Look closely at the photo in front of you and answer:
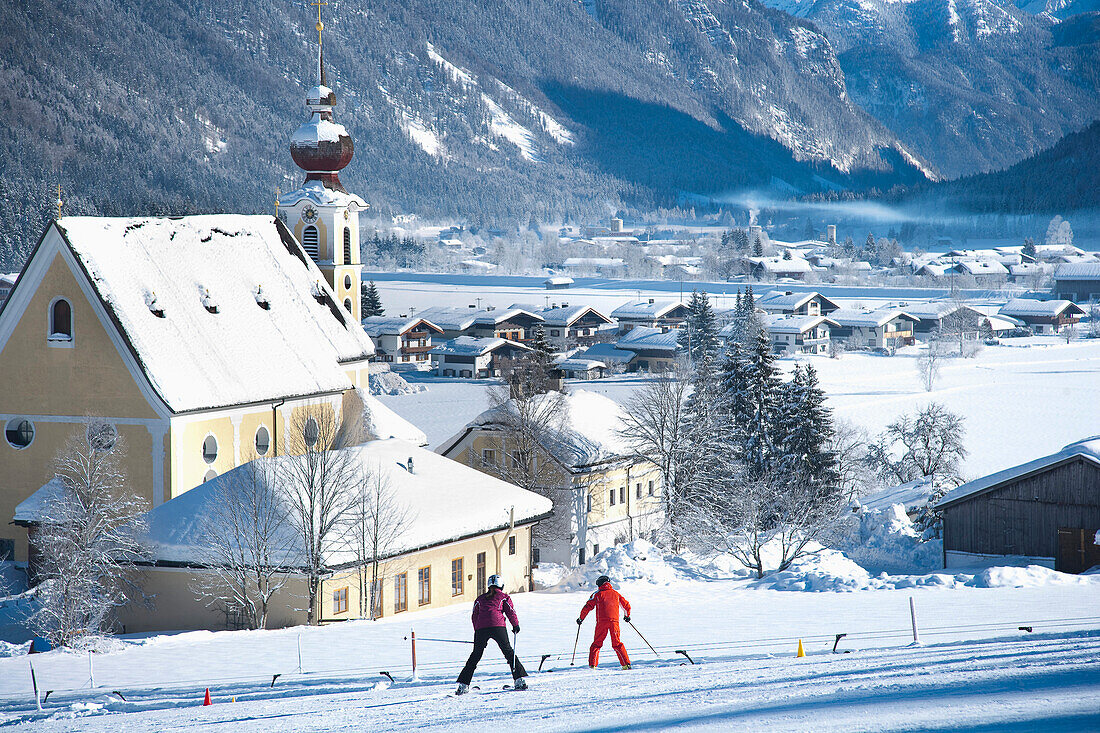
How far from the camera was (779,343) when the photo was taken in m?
105

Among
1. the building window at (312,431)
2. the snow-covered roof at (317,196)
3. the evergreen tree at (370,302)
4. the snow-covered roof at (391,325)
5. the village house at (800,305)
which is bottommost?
the building window at (312,431)

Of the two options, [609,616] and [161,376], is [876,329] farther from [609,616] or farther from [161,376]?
[609,616]

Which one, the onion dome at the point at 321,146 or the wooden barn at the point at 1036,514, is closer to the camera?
the wooden barn at the point at 1036,514

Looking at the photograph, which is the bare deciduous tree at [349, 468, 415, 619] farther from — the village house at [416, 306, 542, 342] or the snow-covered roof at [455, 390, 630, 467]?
the village house at [416, 306, 542, 342]

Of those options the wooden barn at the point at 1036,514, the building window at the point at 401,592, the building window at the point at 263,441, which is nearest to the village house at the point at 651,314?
the building window at the point at 263,441

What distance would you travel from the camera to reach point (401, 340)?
319 ft

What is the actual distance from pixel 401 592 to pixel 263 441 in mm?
9055

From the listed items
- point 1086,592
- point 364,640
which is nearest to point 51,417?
point 364,640

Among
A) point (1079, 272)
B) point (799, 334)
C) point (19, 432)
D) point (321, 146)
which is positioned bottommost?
point (19, 432)

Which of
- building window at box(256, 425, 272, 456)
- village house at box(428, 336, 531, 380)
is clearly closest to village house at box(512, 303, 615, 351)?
village house at box(428, 336, 531, 380)

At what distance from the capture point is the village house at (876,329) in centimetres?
10694

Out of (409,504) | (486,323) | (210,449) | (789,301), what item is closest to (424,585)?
(409,504)

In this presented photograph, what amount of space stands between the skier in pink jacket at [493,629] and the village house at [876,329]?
9499 cm

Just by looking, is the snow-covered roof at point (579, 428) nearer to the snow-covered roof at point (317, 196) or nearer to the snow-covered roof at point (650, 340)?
the snow-covered roof at point (317, 196)
